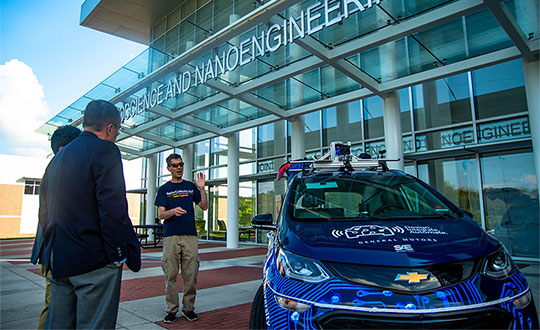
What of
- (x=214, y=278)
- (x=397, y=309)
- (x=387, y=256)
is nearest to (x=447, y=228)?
(x=387, y=256)

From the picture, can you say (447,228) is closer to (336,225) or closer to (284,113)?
(336,225)

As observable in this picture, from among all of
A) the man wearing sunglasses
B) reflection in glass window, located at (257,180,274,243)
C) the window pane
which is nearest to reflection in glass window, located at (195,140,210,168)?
reflection in glass window, located at (257,180,274,243)

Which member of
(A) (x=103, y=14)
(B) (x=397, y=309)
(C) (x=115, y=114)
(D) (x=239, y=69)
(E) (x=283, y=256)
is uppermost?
(A) (x=103, y=14)

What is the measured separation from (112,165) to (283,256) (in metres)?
1.31

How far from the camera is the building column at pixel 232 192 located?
47.2 feet

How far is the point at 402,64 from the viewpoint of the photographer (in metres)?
8.78

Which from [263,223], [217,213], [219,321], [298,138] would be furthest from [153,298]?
[217,213]

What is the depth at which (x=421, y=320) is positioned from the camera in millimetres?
1920

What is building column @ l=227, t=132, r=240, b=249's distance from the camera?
1440cm

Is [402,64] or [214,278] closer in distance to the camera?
[214,278]

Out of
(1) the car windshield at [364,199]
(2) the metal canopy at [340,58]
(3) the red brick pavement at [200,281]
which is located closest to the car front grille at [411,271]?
(1) the car windshield at [364,199]

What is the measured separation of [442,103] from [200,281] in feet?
29.2

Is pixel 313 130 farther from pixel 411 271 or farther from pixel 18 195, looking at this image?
pixel 18 195

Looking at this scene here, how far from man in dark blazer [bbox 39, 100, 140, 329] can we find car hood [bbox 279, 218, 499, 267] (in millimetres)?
1195
